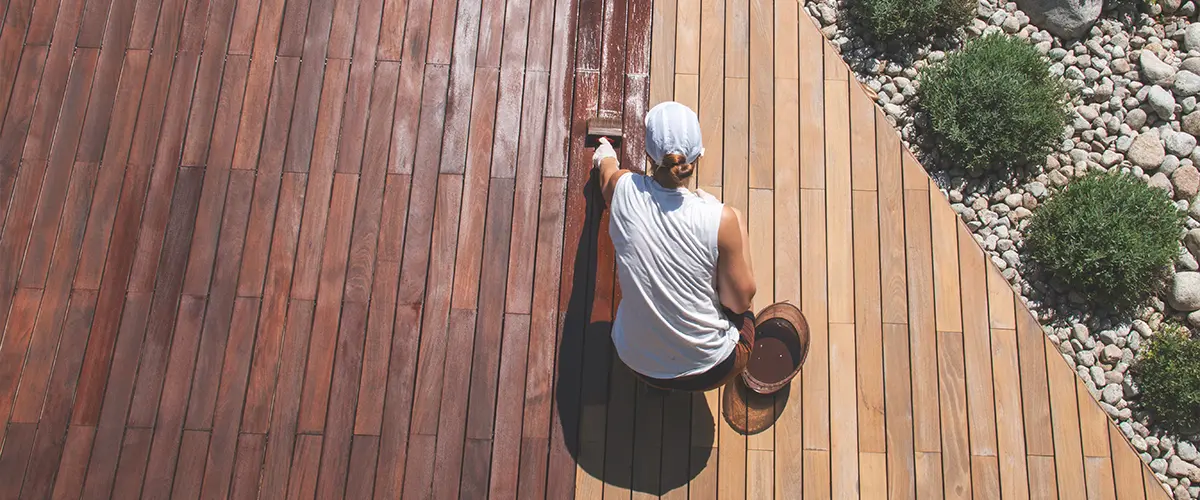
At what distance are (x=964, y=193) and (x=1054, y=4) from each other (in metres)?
1.03

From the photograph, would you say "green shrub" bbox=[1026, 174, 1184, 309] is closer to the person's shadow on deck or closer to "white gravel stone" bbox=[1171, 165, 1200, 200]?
"white gravel stone" bbox=[1171, 165, 1200, 200]

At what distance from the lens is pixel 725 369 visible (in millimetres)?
2932

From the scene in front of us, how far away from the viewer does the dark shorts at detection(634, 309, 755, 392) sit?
9.58 feet

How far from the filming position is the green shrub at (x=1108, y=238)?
347 cm

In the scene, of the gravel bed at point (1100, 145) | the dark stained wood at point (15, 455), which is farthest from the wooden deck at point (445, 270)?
the gravel bed at point (1100, 145)

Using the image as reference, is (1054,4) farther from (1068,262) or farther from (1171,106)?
(1068,262)

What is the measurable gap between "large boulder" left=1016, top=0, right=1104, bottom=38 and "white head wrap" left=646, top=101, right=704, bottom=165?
7.45 ft

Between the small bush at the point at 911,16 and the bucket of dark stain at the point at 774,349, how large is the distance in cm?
144

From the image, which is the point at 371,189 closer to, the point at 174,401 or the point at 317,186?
the point at 317,186

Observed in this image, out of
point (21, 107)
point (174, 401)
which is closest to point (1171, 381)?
point (174, 401)

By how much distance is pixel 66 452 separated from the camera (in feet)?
10.8

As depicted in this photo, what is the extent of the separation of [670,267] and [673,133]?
1.37 feet

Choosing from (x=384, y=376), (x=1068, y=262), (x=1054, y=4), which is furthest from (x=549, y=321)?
(x=1054, y=4)

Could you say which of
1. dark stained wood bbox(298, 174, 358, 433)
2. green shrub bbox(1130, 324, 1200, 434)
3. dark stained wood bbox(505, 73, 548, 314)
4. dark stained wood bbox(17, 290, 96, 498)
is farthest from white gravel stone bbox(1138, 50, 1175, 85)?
dark stained wood bbox(17, 290, 96, 498)
